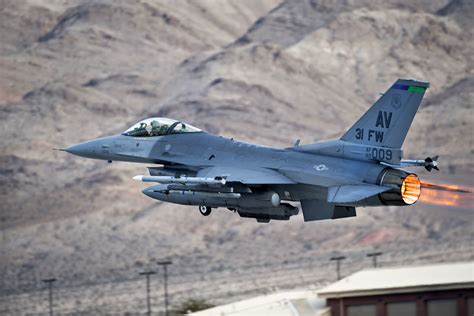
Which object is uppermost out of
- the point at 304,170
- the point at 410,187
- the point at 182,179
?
the point at 304,170

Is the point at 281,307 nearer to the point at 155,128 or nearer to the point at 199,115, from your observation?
the point at 155,128

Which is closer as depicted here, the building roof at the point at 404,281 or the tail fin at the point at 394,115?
the tail fin at the point at 394,115

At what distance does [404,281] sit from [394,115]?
17185 millimetres

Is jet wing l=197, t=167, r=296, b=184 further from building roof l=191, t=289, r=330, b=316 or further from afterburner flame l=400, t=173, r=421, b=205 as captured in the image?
building roof l=191, t=289, r=330, b=316

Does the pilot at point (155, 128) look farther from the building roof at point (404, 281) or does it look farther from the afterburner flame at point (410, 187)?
the building roof at point (404, 281)

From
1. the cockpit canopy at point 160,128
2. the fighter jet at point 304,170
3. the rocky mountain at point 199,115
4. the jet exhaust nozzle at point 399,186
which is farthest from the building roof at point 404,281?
the rocky mountain at point 199,115

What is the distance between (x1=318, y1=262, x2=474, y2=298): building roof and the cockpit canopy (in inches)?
531

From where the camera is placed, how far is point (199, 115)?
109938mm

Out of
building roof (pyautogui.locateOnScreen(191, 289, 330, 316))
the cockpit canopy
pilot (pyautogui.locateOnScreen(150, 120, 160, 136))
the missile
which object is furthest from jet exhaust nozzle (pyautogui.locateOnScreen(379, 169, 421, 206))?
building roof (pyautogui.locateOnScreen(191, 289, 330, 316))

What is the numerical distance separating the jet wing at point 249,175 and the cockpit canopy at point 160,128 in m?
2.48

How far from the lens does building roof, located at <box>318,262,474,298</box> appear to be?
5672cm

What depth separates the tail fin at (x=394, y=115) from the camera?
138 feet

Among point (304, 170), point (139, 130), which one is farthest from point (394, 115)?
point (139, 130)

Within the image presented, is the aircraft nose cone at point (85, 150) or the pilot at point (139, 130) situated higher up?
the pilot at point (139, 130)
